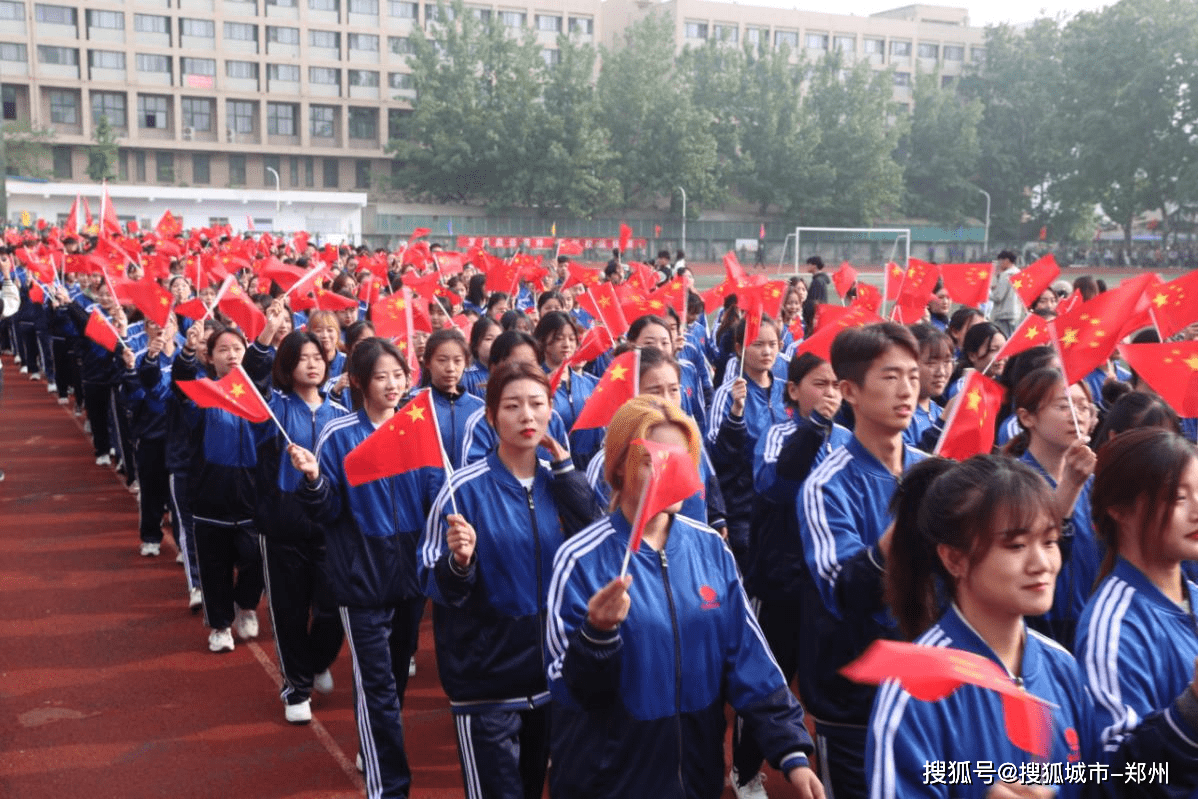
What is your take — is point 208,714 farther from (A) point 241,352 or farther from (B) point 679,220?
(B) point 679,220

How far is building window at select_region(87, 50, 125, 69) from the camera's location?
183 ft

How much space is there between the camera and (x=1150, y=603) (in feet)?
8.13

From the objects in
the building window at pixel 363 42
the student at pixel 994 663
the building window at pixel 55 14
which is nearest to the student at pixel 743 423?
the student at pixel 994 663

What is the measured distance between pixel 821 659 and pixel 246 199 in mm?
42397

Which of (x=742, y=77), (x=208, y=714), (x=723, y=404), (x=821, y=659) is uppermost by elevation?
(x=742, y=77)

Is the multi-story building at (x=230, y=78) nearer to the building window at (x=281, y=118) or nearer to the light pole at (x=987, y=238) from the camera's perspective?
the building window at (x=281, y=118)

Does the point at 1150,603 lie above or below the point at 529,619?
above

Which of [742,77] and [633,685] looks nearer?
[633,685]

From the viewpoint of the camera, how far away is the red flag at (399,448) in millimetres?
4168

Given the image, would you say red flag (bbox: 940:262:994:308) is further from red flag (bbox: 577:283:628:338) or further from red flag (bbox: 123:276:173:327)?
red flag (bbox: 123:276:173:327)

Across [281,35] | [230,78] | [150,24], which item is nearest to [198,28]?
[150,24]

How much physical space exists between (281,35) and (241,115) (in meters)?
4.47

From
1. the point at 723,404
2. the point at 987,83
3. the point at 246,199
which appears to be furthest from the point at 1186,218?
the point at 723,404

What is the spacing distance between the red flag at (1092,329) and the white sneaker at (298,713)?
363 centimetres
